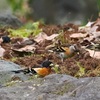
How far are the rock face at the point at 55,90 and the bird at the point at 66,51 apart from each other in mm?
1429

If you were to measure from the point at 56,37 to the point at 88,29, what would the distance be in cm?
68

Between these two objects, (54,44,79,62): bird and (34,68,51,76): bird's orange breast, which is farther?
(54,44,79,62): bird

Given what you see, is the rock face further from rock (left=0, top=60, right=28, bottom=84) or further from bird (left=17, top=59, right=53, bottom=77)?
bird (left=17, top=59, right=53, bottom=77)

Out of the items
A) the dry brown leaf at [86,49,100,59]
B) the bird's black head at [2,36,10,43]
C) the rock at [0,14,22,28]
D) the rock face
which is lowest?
the rock face

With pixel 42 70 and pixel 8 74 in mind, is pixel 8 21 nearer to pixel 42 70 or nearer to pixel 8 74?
pixel 42 70

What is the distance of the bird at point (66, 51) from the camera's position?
5469 millimetres

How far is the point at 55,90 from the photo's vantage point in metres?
3.80

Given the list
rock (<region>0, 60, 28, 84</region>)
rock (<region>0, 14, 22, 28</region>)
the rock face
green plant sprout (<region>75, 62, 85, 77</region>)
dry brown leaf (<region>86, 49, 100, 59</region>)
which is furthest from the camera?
rock (<region>0, 14, 22, 28</region>)

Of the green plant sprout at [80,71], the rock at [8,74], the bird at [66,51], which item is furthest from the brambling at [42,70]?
the bird at [66,51]

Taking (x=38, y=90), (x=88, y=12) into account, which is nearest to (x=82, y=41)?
(x=38, y=90)

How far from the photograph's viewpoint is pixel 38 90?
151 inches

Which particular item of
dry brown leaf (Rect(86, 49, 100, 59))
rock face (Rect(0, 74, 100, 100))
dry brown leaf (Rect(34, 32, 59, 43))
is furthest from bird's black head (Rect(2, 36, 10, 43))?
rock face (Rect(0, 74, 100, 100))

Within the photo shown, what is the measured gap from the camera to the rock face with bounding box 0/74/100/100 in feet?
12.0

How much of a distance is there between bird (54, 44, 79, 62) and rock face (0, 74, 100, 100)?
143cm
